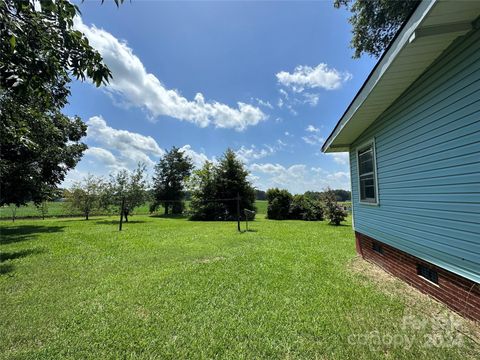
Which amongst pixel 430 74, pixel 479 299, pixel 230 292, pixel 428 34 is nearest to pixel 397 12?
pixel 430 74

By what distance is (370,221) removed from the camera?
545cm

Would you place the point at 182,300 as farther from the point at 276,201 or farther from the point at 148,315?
the point at 276,201

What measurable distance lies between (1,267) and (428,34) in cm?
853

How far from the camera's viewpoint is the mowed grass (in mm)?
2277

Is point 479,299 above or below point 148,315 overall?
above

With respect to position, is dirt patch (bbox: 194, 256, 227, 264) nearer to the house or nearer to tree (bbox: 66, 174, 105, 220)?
the house

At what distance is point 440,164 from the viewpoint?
2.98 metres

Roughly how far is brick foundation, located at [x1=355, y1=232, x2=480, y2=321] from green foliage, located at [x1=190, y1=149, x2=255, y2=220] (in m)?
14.8

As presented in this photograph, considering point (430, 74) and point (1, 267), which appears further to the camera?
point (1, 267)

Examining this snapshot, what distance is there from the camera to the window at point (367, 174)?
5209 millimetres

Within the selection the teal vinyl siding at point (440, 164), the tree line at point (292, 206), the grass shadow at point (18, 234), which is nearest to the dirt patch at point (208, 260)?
the teal vinyl siding at point (440, 164)

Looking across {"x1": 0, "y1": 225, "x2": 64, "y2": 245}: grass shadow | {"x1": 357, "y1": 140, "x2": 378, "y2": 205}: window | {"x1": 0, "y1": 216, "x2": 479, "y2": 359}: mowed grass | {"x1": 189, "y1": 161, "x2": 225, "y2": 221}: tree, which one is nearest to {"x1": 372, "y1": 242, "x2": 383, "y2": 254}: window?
{"x1": 0, "y1": 216, "x2": 479, "y2": 359}: mowed grass

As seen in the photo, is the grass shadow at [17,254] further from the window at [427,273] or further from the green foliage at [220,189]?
the green foliage at [220,189]

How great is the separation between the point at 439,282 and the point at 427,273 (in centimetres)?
33
